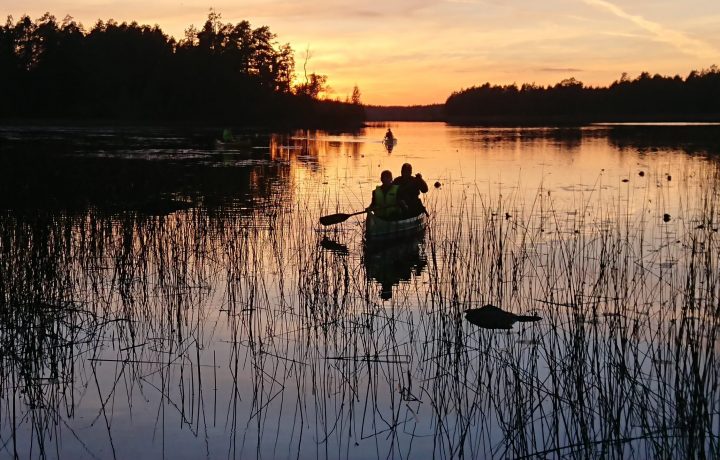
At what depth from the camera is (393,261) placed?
45.0ft

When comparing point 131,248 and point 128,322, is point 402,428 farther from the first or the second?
point 131,248

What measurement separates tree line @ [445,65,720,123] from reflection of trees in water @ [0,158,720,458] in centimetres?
11301

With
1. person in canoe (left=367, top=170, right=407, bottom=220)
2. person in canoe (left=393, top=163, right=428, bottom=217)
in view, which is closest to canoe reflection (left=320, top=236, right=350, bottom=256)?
person in canoe (left=367, top=170, right=407, bottom=220)

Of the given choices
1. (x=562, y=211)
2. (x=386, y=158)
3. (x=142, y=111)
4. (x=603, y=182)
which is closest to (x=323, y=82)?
(x=142, y=111)

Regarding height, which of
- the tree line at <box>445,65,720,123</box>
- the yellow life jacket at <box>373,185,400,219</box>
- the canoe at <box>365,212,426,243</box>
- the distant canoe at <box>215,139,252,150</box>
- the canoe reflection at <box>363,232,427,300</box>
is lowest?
the canoe reflection at <box>363,232,427,300</box>

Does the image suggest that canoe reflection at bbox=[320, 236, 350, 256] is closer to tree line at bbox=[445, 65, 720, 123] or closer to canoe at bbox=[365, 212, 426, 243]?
canoe at bbox=[365, 212, 426, 243]

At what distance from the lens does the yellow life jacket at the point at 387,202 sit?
50.9 ft

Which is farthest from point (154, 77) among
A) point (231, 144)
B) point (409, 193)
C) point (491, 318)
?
point (491, 318)

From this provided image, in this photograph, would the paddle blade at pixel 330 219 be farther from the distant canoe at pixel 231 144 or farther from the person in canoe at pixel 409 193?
the distant canoe at pixel 231 144

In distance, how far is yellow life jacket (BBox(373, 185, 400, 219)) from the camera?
50.9 ft

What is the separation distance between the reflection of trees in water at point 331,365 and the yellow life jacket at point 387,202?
3951 millimetres

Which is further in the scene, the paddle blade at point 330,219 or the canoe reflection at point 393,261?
the paddle blade at point 330,219

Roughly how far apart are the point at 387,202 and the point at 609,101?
132 metres

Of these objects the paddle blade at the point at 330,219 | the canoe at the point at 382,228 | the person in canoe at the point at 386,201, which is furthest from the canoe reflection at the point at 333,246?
the person in canoe at the point at 386,201
